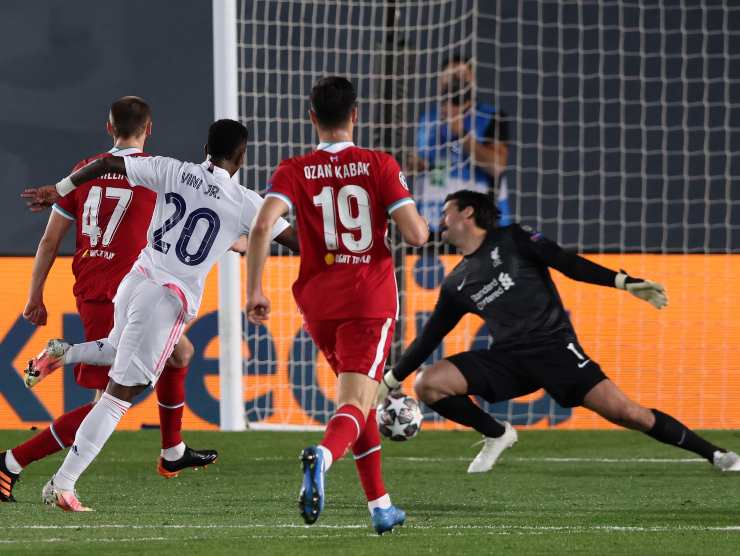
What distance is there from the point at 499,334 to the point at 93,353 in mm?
2379

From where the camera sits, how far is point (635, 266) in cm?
994

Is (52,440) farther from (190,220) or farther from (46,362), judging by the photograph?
(190,220)

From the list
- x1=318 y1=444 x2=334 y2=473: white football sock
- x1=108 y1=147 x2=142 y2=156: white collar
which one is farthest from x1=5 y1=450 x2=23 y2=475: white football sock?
x1=318 y1=444 x2=334 y2=473: white football sock

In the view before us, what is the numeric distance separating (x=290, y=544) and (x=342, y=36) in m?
8.01

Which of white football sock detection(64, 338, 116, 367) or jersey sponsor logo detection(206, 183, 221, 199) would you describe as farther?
white football sock detection(64, 338, 116, 367)

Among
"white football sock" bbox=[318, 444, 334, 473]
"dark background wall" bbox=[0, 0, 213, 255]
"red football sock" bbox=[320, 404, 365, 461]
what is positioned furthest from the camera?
"dark background wall" bbox=[0, 0, 213, 255]

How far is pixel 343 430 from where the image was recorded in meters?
4.37

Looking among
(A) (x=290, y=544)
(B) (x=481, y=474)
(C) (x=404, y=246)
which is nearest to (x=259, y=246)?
(A) (x=290, y=544)

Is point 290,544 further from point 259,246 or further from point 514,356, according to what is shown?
point 514,356

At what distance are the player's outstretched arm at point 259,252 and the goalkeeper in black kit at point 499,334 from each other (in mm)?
2826

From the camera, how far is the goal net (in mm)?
9961

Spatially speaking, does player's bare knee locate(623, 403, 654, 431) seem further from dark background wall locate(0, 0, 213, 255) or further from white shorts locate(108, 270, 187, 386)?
dark background wall locate(0, 0, 213, 255)

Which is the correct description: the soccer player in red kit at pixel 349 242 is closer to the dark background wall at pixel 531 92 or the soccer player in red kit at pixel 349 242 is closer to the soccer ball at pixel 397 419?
the soccer ball at pixel 397 419

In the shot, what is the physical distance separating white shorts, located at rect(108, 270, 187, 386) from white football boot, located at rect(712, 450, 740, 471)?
303 cm
